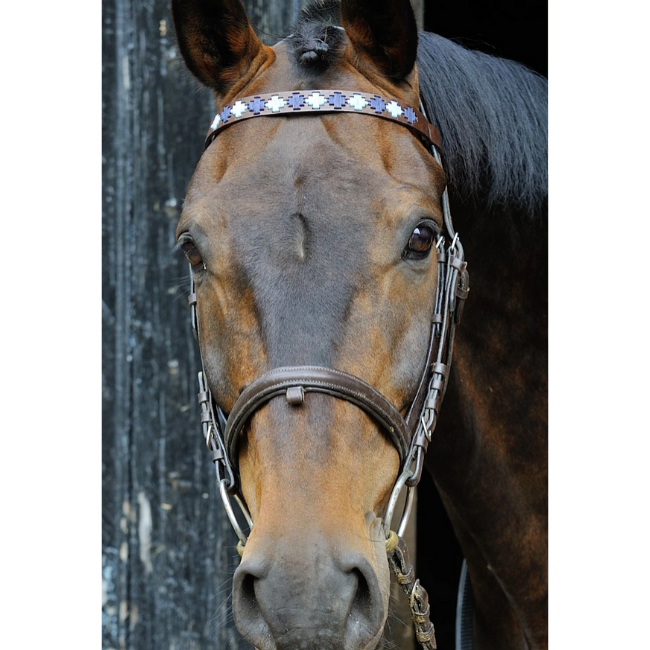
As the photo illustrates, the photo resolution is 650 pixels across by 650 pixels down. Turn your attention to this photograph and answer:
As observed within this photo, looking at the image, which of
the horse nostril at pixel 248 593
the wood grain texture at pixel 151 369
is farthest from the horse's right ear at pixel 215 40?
the horse nostril at pixel 248 593

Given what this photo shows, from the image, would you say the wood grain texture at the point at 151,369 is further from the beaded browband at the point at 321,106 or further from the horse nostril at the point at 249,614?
the horse nostril at the point at 249,614

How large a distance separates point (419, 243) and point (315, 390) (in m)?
0.35

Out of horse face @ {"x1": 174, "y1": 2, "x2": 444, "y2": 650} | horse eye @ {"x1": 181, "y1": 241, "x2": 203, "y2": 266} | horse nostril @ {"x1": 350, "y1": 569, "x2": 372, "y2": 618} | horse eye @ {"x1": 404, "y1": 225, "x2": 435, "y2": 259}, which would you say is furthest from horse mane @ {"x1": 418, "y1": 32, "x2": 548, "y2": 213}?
horse nostril @ {"x1": 350, "y1": 569, "x2": 372, "y2": 618}

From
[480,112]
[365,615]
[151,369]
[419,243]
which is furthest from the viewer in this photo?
[151,369]

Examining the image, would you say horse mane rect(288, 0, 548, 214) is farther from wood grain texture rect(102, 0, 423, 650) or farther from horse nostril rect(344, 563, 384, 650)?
horse nostril rect(344, 563, 384, 650)

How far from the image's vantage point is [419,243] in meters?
1.45

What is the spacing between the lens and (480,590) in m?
2.37

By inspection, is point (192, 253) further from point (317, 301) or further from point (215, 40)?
point (215, 40)

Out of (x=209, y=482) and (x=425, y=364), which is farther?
(x=209, y=482)

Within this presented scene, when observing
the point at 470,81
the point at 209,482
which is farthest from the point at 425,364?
the point at 209,482

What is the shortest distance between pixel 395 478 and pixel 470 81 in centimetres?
91

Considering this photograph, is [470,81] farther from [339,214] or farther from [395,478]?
[395,478]

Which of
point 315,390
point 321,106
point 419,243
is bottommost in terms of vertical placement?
→ point 315,390

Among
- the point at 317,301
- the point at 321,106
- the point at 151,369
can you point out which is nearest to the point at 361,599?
the point at 317,301
